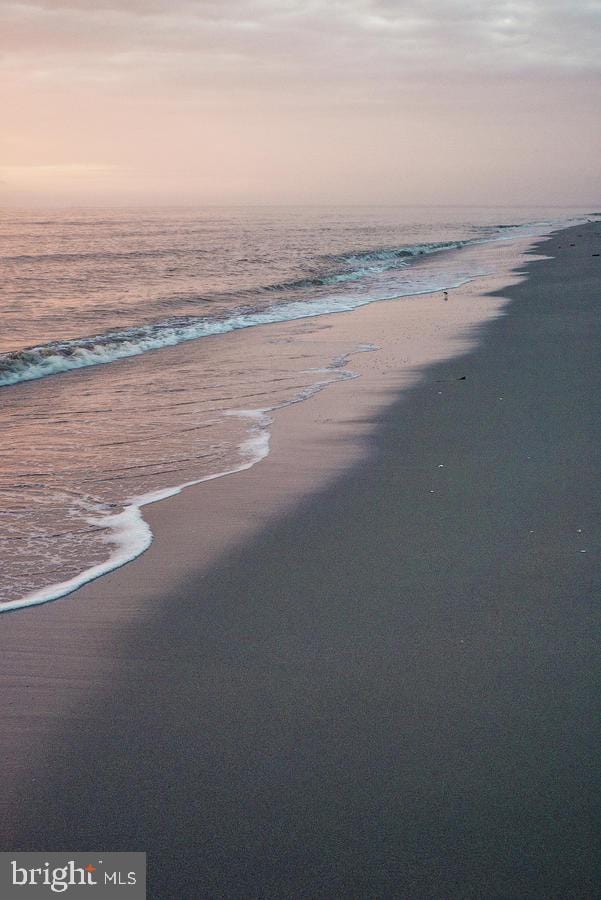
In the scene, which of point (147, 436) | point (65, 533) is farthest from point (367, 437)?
point (65, 533)

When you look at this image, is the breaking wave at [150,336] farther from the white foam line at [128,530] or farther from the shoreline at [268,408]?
the white foam line at [128,530]

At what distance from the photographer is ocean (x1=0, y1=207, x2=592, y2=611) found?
17.3 feet

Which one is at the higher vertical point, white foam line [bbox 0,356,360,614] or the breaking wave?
the breaking wave

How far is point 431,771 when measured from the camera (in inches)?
109

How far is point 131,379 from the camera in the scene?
1113cm

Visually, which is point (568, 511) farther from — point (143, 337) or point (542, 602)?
point (143, 337)

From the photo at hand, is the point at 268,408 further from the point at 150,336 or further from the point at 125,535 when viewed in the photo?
the point at 150,336

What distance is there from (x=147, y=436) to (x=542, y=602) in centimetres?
453

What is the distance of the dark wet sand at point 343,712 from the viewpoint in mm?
2441
